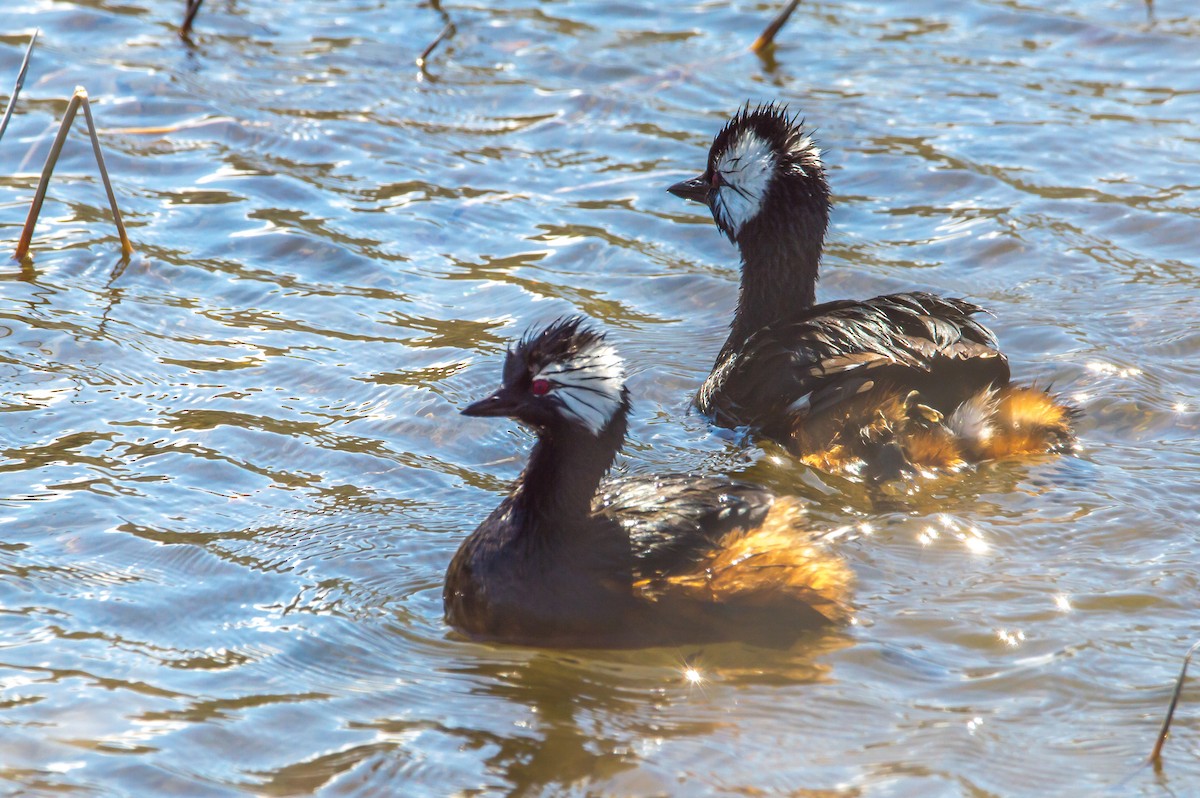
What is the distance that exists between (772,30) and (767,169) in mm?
5053

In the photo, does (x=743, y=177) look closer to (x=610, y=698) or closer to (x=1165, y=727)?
(x=610, y=698)

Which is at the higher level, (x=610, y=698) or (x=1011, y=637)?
(x=1011, y=637)

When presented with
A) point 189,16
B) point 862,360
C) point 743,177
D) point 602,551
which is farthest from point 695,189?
point 189,16

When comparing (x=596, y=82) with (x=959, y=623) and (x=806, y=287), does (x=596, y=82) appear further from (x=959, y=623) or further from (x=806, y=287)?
(x=959, y=623)

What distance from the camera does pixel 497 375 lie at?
7328 mm

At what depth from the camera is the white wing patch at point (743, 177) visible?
737 centimetres

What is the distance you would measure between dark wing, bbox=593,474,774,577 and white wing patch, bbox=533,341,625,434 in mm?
355

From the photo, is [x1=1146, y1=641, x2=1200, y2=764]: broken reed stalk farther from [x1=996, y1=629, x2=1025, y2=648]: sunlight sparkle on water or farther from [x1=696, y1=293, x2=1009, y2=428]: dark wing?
[x1=696, y1=293, x2=1009, y2=428]: dark wing

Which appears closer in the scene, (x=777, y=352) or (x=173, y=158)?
(x=777, y=352)

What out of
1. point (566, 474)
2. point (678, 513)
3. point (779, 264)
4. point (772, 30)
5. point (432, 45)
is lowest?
point (678, 513)

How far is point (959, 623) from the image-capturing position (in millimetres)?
5230

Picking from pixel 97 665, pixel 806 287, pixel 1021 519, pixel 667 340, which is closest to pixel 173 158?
pixel 667 340

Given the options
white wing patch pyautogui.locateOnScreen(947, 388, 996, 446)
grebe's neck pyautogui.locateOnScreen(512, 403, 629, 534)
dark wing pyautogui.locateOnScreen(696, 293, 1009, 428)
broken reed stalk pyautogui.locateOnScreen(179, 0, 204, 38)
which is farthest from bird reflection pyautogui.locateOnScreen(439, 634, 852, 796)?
broken reed stalk pyautogui.locateOnScreen(179, 0, 204, 38)

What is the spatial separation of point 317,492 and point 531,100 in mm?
5764
